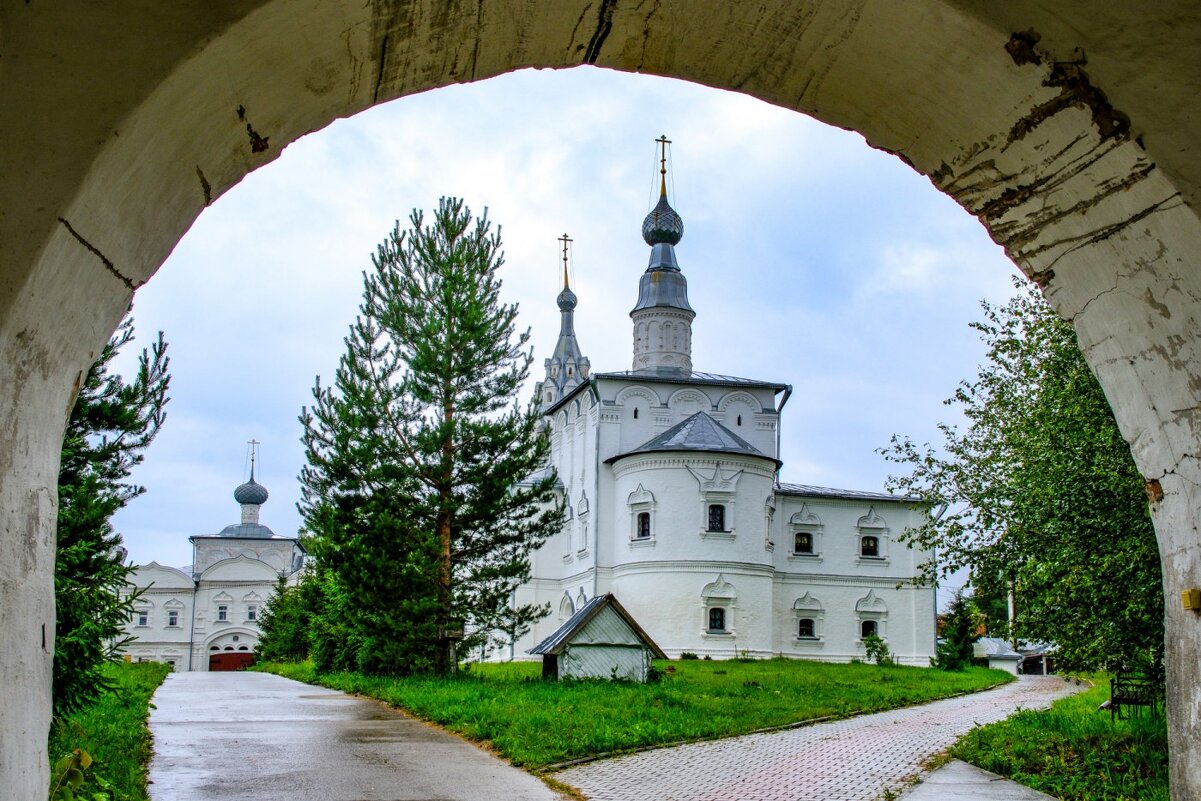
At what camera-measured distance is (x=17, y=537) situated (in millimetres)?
2502

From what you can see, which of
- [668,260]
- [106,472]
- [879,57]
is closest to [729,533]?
[668,260]

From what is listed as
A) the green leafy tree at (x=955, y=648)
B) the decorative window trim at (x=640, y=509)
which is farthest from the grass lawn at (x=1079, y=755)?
the decorative window trim at (x=640, y=509)

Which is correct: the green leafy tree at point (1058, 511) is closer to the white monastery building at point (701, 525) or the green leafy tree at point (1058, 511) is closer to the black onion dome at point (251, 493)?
the white monastery building at point (701, 525)

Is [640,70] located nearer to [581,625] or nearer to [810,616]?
[581,625]

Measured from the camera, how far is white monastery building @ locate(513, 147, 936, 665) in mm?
35125

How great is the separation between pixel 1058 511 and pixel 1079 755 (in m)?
2.31

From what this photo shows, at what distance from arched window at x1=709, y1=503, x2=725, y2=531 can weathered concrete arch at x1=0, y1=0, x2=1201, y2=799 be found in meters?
32.1

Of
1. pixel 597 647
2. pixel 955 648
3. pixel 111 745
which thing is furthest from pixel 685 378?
pixel 111 745

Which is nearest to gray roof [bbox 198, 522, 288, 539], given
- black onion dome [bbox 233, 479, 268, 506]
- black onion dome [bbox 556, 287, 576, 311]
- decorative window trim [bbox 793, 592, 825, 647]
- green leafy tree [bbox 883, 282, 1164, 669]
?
black onion dome [bbox 233, 479, 268, 506]

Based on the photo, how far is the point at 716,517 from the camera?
35.5 metres

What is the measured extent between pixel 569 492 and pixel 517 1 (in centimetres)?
3792

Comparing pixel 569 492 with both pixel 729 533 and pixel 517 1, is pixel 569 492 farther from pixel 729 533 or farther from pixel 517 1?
pixel 517 1

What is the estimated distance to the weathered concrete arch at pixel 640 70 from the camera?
2.51m

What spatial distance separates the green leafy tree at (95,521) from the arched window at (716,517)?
2493cm
